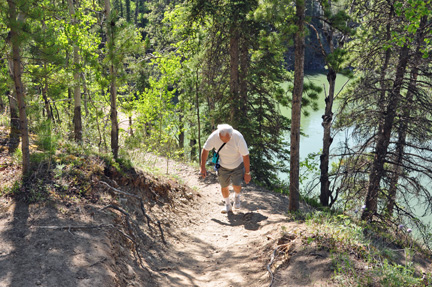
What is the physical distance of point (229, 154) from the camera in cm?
741

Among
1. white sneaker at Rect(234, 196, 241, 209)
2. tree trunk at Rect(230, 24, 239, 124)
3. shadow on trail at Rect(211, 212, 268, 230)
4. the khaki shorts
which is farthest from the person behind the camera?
tree trunk at Rect(230, 24, 239, 124)

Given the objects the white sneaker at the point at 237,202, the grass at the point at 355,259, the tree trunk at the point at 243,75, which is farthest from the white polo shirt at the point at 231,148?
the tree trunk at the point at 243,75

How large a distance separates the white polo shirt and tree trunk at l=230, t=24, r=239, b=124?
16.9 ft

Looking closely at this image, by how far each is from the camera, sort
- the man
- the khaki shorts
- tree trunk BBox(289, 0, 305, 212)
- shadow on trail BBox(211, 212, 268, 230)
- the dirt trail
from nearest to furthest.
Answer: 1. the dirt trail
2. tree trunk BBox(289, 0, 305, 212)
3. shadow on trail BBox(211, 212, 268, 230)
4. the man
5. the khaki shorts

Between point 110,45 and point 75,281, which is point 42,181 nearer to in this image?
point 75,281

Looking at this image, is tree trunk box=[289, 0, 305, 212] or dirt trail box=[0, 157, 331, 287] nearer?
dirt trail box=[0, 157, 331, 287]

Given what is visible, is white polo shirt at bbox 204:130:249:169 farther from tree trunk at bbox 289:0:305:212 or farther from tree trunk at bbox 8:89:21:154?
tree trunk at bbox 8:89:21:154

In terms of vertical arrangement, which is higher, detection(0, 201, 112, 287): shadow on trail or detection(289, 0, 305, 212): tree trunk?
detection(289, 0, 305, 212): tree trunk

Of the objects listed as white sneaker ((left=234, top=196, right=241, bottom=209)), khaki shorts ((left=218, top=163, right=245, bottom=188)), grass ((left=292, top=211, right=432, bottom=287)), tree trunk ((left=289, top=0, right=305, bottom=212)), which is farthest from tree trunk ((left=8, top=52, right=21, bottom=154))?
grass ((left=292, top=211, right=432, bottom=287))

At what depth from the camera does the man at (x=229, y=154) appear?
23.3 feet

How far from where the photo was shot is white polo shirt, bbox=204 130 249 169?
7.16 m

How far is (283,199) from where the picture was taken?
10.6m

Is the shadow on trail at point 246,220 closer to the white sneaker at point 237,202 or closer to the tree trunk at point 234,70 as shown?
the white sneaker at point 237,202

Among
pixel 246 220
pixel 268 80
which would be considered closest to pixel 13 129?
pixel 246 220
